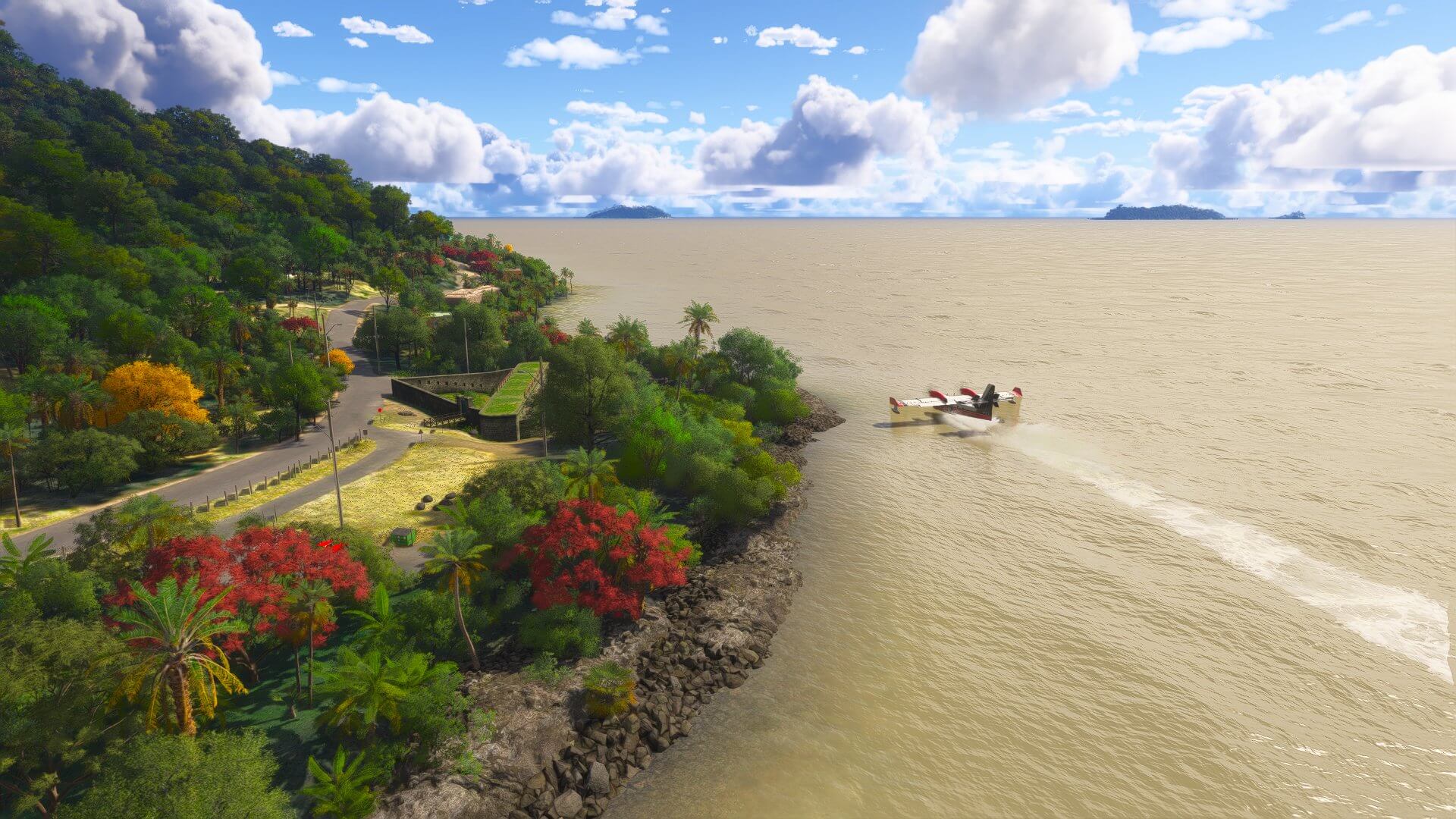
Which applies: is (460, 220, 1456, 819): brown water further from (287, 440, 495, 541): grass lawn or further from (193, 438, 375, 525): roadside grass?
(193, 438, 375, 525): roadside grass

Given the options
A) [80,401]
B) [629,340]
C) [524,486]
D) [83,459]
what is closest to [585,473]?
[524,486]

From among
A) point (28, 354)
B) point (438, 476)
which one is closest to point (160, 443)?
point (438, 476)

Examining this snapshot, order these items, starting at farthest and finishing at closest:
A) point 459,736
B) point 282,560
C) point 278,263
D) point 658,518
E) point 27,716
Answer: point 278,263 < point 658,518 < point 282,560 < point 459,736 < point 27,716

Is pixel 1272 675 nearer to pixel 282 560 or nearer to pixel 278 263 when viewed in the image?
pixel 282 560

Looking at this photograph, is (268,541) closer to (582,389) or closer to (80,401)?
(582,389)

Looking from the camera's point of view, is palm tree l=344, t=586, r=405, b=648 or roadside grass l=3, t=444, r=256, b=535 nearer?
palm tree l=344, t=586, r=405, b=648

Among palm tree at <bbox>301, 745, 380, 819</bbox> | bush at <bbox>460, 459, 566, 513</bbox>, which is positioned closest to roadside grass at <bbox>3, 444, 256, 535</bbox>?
bush at <bbox>460, 459, 566, 513</bbox>
